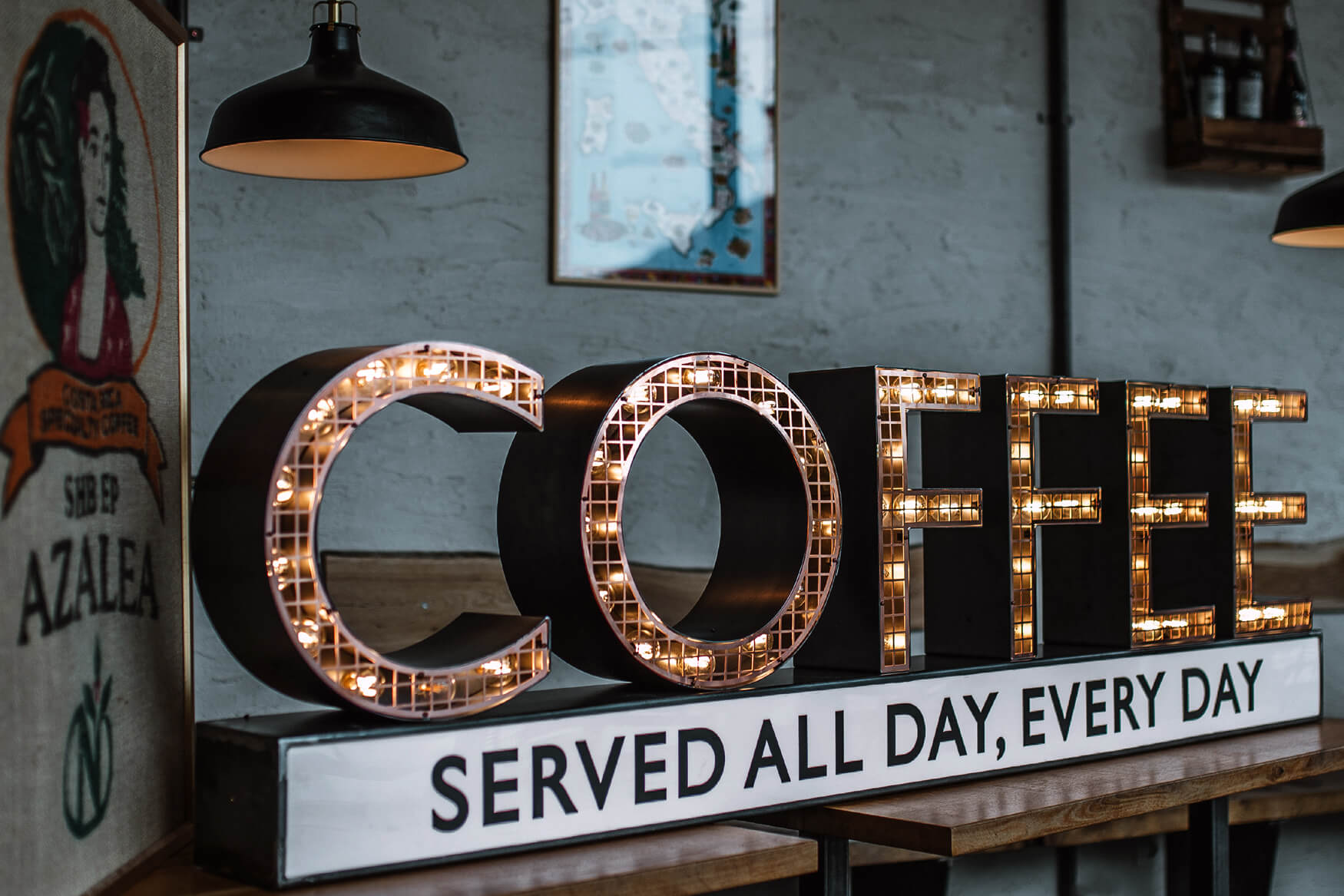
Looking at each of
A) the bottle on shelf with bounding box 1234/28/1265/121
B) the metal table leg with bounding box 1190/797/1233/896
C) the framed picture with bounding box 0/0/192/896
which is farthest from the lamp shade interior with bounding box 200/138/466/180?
the bottle on shelf with bounding box 1234/28/1265/121

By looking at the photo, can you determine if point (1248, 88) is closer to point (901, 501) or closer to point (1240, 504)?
point (1240, 504)

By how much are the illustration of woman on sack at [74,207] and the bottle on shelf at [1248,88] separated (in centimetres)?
337

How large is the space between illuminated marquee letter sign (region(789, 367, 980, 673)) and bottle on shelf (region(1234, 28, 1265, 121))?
2292 mm

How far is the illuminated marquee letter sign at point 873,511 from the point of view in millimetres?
2184

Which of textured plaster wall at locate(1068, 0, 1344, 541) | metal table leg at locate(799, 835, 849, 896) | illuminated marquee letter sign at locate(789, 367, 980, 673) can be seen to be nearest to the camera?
metal table leg at locate(799, 835, 849, 896)

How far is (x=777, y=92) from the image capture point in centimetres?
352

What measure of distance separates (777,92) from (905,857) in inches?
77.3

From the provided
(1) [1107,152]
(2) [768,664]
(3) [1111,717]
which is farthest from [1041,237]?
(2) [768,664]

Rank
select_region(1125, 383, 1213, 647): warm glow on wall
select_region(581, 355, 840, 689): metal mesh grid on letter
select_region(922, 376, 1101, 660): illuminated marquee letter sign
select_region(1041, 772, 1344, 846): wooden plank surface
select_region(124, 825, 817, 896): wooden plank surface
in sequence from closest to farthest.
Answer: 1. select_region(124, 825, 817, 896): wooden plank surface
2. select_region(581, 355, 840, 689): metal mesh grid on letter
3. select_region(922, 376, 1101, 660): illuminated marquee letter sign
4. select_region(1125, 383, 1213, 647): warm glow on wall
5. select_region(1041, 772, 1344, 846): wooden plank surface

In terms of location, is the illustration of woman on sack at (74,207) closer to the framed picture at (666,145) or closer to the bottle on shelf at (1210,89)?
the framed picture at (666,145)

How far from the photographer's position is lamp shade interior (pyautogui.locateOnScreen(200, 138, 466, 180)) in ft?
8.29

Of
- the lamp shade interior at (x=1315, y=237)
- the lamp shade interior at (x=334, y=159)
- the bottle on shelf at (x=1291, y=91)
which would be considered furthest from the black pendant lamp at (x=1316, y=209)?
the lamp shade interior at (x=334, y=159)

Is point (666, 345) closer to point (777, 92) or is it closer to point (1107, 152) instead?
point (777, 92)

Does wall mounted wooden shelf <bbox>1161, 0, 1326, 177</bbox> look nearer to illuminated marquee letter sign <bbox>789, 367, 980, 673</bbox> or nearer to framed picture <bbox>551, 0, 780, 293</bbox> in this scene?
framed picture <bbox>551, 0, 780, 293</bbox>
